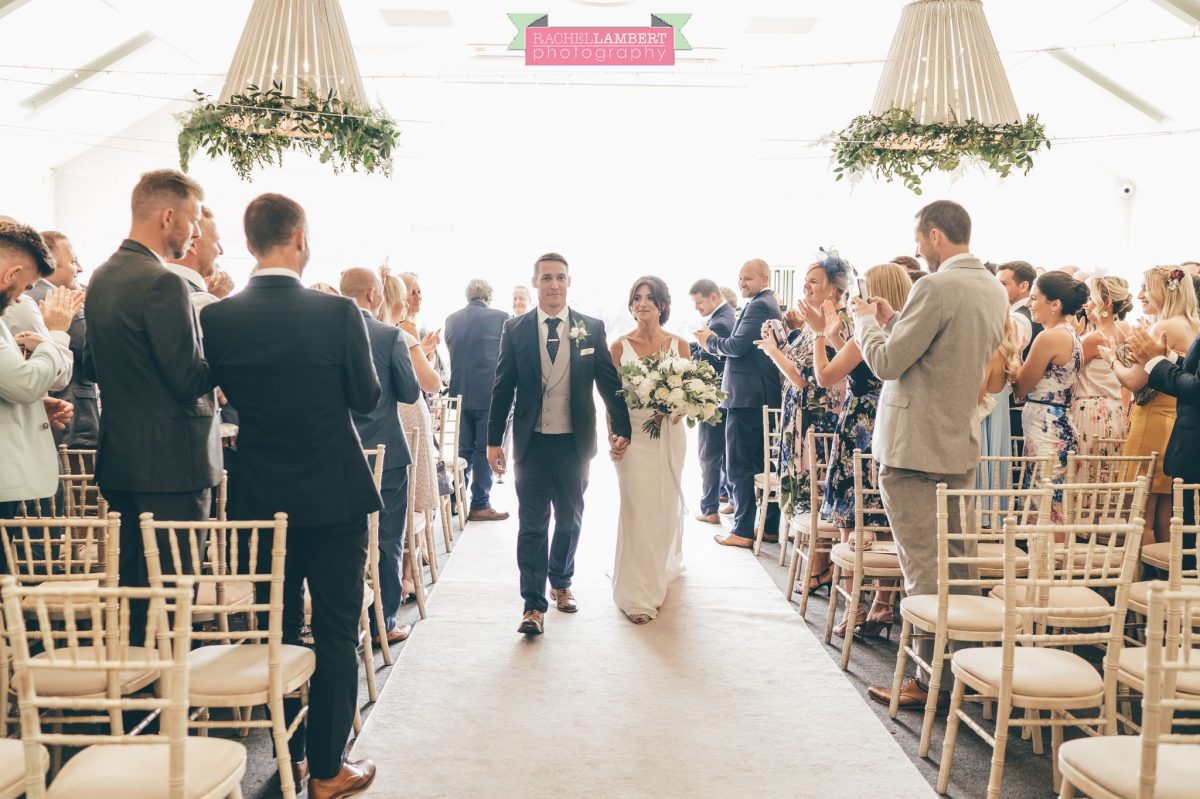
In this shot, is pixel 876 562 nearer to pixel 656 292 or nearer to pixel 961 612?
pixel 961 612

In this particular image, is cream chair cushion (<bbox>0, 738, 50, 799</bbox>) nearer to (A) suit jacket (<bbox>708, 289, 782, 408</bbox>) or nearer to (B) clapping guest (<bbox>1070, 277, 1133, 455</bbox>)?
(B) clapping guest (<bbox>1070, 277, 1133, 455</bbox>)

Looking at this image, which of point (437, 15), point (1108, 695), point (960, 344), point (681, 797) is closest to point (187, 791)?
point (681, 797)

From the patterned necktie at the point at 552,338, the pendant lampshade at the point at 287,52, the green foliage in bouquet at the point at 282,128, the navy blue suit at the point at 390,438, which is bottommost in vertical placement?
the navy blue suit at the point at 390,438

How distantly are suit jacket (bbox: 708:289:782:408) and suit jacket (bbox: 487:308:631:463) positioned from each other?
6.45 feet

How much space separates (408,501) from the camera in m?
4.54

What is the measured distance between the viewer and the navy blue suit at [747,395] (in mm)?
6500

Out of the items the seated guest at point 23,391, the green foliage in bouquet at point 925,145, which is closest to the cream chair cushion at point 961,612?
the green foliage in bouquet at point 925,145

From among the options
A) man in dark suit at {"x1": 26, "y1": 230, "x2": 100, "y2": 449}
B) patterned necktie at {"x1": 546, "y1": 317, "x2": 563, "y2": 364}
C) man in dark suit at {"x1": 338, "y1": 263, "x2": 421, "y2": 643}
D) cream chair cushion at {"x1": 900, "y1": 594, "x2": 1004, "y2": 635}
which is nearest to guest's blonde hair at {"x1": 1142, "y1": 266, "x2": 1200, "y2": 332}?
cream chair cushion at {"x1": 900, "y1": 594, "x2": 1004, "y2": 635}

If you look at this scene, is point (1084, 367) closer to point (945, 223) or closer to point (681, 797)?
point (945, 223)

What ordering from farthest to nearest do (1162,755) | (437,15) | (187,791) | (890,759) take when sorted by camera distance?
(437,15)
(890,759)
(1162,755)
(187,791)

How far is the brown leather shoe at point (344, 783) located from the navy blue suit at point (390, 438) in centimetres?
122

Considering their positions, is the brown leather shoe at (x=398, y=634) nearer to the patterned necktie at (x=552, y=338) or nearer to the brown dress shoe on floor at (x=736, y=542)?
the patterned necktie at (x=552, y=338)

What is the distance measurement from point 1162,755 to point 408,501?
335cm

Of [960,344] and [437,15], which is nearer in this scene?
[960,344]
